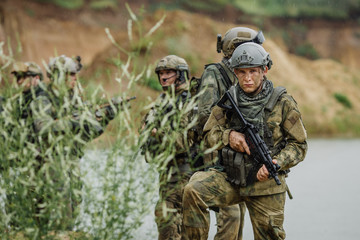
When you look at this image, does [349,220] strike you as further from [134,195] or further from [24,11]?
[24,11]

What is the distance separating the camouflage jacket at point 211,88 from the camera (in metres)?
5.39

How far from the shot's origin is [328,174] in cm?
1259

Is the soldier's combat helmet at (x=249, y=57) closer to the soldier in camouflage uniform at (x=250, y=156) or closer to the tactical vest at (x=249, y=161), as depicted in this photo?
the soldier in camouflage uniform at (x=250, y=156)

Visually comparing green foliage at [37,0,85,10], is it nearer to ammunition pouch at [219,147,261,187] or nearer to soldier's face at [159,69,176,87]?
soldier's face at [159,69,176,87]

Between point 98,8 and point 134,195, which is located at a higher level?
point 98,8

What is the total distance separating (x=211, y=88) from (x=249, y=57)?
942 millimetres

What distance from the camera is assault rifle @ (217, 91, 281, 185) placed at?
14.5 ft

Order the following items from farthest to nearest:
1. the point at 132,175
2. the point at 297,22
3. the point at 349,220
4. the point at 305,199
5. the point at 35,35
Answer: the point at 297,22, the point at 35,35, the point at 305,199, the point at 349,220, the point at 132,175

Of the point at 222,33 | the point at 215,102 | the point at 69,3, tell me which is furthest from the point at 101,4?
the point at 215,102

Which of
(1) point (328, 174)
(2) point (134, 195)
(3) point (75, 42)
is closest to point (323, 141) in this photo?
(1) point (328, 174)

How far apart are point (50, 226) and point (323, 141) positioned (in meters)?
18.5

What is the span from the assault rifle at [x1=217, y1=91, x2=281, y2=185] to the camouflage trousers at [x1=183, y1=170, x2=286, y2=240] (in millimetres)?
306

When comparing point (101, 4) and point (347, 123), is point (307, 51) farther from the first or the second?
point (101, 4)

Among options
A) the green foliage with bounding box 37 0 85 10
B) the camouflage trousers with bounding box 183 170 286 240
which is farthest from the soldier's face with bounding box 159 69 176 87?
the green foliage with bounding box 37 0 85 10
